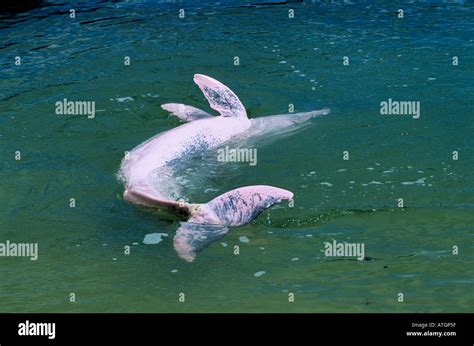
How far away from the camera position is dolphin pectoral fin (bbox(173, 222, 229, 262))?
656 centimetres

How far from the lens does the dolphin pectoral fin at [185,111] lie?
9.20m

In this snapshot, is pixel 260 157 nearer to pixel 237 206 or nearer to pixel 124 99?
pixel 237 206

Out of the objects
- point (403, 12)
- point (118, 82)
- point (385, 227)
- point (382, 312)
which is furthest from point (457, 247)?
point (403, 12)

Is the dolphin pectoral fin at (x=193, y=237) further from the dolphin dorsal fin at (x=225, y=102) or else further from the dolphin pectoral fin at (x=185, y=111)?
the dolphin pectoral fin at (x=185, y=111)

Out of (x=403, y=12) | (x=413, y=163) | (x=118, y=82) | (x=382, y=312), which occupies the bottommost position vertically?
(x=382, y=312)

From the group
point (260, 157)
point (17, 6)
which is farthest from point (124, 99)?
point (17, 6)

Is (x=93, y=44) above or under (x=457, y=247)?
above

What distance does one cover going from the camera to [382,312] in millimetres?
5754

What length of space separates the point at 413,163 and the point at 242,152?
1803mm

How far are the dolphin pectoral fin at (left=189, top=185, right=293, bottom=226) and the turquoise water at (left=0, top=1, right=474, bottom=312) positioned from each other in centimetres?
24

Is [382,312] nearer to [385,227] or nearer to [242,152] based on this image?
[385,227]

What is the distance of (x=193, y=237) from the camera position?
6656 millimetres

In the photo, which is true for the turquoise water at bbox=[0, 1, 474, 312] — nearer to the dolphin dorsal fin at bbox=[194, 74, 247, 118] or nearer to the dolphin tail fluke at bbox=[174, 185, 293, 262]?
the dolphin tail fluke at bbox=[174, 185, 293, 262]

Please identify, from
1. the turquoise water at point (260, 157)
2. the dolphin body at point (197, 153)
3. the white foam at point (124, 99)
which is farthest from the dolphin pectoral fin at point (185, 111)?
the white foam at point (124, 99)
